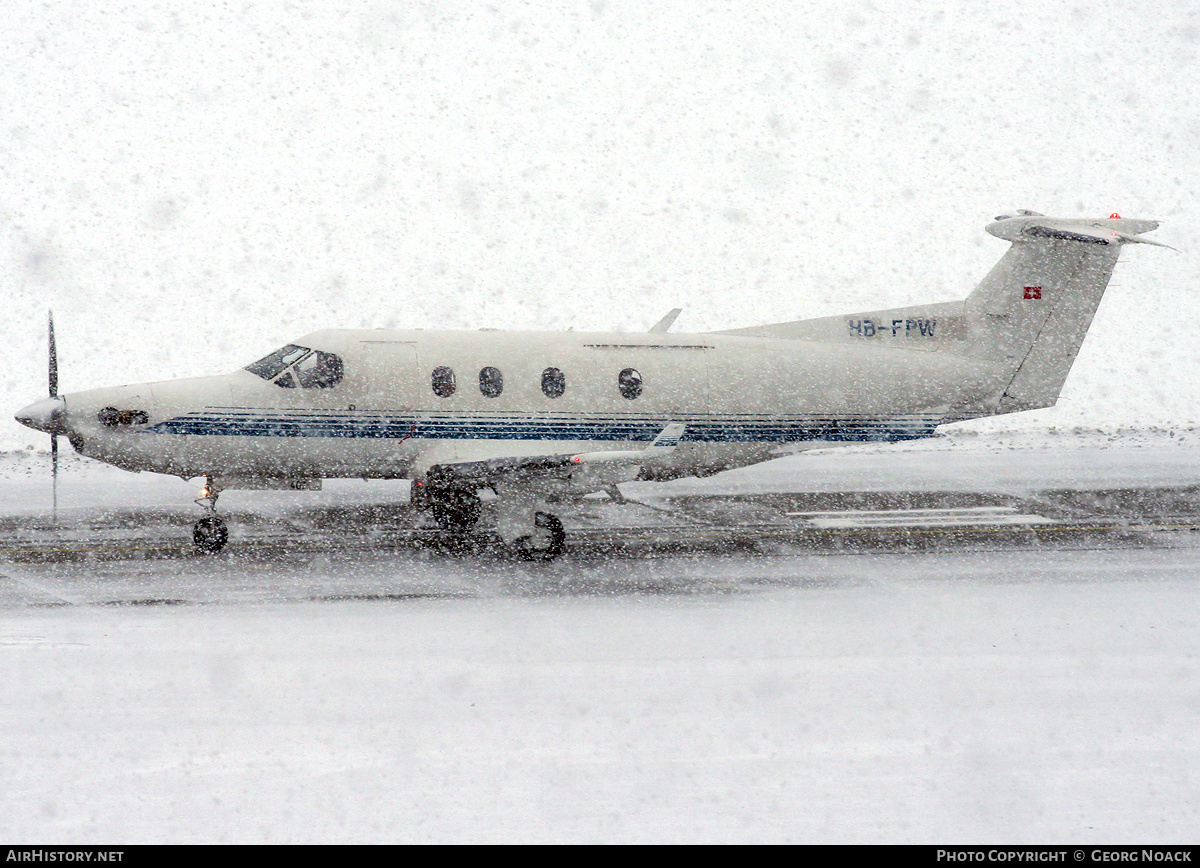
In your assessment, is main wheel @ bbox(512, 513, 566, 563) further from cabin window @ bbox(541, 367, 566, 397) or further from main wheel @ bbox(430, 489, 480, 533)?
main wheel @ bbox(430, 489, 480, 533)

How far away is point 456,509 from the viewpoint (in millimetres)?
14680

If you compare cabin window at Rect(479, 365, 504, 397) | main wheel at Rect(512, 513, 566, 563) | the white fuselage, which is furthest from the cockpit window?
main wheel at Rect(512, 513, 566, 563)

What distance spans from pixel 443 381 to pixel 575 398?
184 cm

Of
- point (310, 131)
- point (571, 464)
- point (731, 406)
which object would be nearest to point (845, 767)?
point (571, 464)

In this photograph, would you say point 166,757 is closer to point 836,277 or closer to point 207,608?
point 207,608

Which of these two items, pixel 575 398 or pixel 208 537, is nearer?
pixel 208 537

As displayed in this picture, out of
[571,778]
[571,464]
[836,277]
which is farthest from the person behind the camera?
[836,277]

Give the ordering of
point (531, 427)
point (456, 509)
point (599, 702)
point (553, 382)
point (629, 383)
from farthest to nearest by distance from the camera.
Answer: point (456, 509), point (629, 383), point (553, 382), point (531, 427), point (599, 702)

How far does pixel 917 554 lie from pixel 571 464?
4.67 m

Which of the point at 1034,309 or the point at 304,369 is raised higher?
the point at 1034,309

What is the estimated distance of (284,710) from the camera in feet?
23.6

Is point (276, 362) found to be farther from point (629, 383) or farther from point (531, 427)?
point (629, 383)

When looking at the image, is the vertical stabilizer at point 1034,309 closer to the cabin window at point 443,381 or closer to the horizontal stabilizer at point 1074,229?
the horizontal stabilizer at point 1074,229

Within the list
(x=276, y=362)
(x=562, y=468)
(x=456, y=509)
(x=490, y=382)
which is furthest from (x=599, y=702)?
(x=276, y=362)
